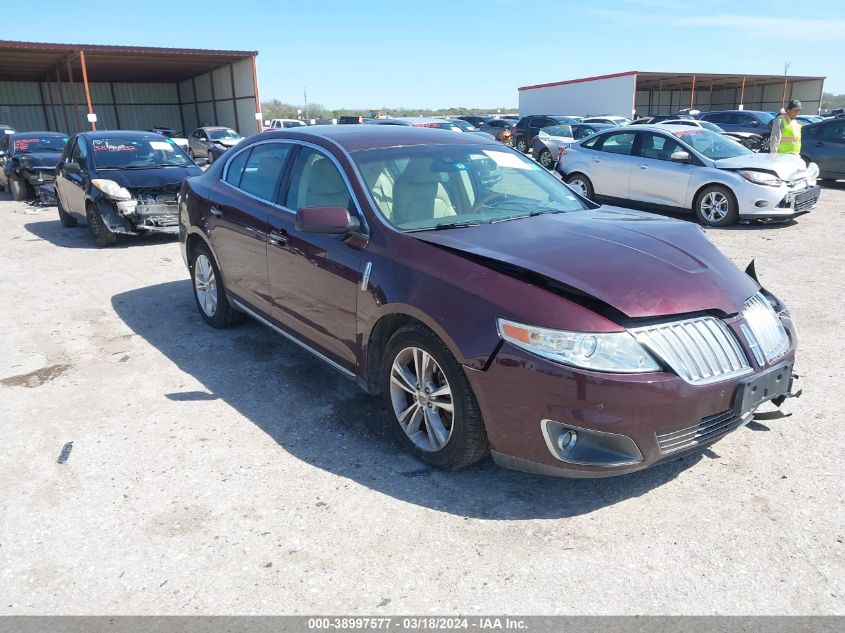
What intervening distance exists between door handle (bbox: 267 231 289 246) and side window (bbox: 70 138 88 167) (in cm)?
693

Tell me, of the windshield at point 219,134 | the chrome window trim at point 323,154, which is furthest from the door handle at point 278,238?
the windshield at point 219,134

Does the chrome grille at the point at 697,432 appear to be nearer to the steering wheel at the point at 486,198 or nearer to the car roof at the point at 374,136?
the steering wheel at the point at 486,198

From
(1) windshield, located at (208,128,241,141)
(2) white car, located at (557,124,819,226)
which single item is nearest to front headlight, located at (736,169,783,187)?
(2) white car, located at (557,124,819,226)

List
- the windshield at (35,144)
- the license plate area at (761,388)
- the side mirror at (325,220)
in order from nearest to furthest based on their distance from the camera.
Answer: the license plate area at (761,388)
the side mirror at (325,220)
the windshield at (35,144)

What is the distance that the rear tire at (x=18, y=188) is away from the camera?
589 inches

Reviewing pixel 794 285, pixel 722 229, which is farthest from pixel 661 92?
pixel 794 285

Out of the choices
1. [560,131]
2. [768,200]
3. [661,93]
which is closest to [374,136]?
[768,200]

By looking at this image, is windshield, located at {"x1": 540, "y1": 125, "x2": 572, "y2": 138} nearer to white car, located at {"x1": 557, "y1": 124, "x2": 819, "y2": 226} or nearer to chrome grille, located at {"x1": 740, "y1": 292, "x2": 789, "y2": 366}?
white car, located at {"x1": 557, "y1": 124, "x2": 819, "y2": 226}

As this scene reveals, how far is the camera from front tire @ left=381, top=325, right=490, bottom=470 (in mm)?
3064

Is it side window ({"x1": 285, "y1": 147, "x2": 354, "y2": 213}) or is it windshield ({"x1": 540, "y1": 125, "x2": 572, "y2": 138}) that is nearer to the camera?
side window ({"x1": 285, "y1": 147, "x2": 354, "y2": 213})

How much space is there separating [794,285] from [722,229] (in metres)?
3.55

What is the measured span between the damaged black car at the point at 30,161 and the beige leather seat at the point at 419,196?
44.0 ft

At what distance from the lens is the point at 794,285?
22.2 feet
